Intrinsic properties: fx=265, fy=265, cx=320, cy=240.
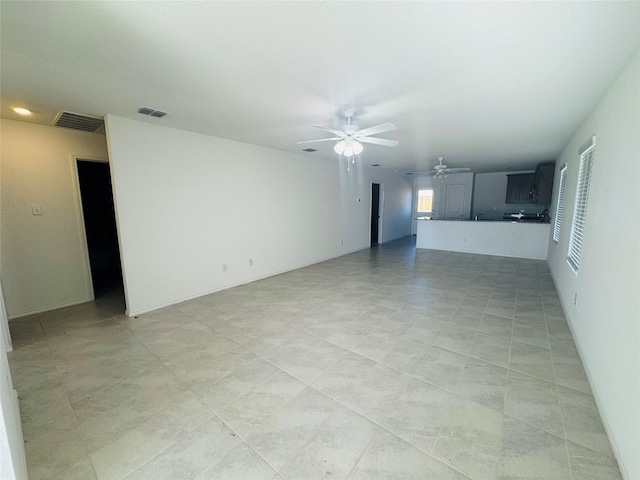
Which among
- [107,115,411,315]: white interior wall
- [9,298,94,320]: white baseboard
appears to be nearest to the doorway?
[107,115,411,315]: white interior wall

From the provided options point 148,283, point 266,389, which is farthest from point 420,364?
point 148,283

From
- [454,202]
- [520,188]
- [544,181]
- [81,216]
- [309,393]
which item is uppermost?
[544,181]

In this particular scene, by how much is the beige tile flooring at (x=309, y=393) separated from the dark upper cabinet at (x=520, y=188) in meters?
5.16

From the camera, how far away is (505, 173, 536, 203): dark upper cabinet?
7.43 m

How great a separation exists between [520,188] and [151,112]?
8981mm

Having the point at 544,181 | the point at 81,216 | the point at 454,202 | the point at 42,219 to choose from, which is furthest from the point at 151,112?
the point at 454,202

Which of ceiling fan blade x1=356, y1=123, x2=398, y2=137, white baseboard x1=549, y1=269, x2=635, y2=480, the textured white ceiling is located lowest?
white baseboard x1=549, y1=269, x2=635, y2=480

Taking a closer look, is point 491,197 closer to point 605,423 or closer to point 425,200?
point 425,200

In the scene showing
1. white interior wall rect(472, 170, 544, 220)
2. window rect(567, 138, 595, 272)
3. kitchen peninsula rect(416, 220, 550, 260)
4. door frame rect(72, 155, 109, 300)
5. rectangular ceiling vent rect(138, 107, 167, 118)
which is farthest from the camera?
white interior wall rect(472, 170, 544, 220)

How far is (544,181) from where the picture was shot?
6.65m

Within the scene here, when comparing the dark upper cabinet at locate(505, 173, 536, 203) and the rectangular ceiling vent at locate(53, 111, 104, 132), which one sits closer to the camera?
the rectangular ceiling vent at locate(53, 111, 104, 132)

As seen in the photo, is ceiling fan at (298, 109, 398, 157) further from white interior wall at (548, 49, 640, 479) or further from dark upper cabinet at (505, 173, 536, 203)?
dark upper cabinet at (505, 173, 536, 203)

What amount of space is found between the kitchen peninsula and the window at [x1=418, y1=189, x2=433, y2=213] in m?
2.72

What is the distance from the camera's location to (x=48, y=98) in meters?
2.53
